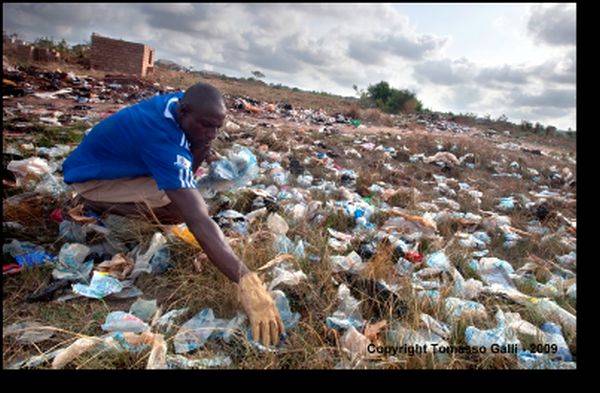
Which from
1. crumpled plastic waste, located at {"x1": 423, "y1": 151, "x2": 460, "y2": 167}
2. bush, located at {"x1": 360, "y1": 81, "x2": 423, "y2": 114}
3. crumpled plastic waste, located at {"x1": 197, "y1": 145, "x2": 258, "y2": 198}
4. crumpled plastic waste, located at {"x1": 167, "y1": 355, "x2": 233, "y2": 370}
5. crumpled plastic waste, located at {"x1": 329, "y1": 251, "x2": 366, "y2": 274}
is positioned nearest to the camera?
crumpled plastic waste, located at {"x1": 167, "y1": 355, "x2": 233, "y2": 370}

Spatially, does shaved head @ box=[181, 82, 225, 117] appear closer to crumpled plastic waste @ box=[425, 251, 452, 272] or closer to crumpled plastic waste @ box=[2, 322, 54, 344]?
crumpled plastic waste @ box=[2, 322, 54, 344]

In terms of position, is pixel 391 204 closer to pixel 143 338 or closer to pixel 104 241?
pixel 104 241

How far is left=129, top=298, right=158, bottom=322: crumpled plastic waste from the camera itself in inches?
78.3

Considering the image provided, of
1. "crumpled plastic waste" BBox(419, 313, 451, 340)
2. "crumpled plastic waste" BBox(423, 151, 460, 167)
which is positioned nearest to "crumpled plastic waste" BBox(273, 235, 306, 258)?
"crumpled plastic waste" BBox(419, 313, 451, 340)

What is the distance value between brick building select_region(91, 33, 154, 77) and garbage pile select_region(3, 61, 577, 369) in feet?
30.1

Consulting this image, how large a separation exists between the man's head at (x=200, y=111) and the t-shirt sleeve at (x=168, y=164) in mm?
151

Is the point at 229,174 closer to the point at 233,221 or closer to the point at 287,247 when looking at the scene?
the point at 233,221

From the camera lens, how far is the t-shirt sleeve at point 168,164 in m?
1.97

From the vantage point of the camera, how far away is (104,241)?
2.62 m

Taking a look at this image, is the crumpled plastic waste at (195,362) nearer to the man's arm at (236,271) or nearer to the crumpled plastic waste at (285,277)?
the man's arm at (236,271)

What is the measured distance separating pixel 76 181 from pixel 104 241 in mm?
441

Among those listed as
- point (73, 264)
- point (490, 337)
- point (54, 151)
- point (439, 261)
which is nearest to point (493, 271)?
point (439, 261)

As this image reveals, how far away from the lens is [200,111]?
6.99 feet

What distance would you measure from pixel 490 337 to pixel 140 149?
2.01m
